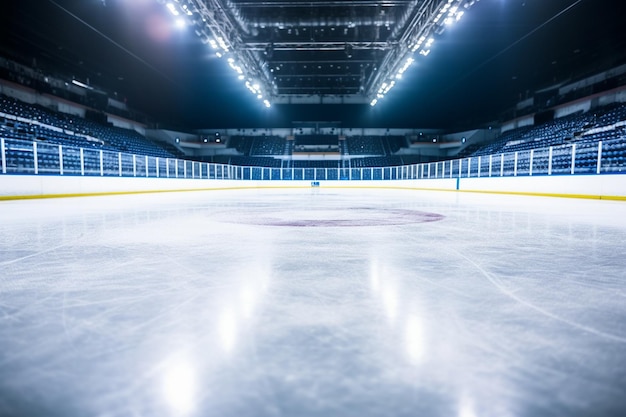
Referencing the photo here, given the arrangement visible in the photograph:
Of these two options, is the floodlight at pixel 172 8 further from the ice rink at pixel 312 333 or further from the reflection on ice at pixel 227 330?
the reflection on ice at pixel 227 330

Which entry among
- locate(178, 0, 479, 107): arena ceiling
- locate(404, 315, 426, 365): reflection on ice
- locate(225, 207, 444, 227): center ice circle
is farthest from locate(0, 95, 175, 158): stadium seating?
locate(404, 315, 426, 365): reflection on ice

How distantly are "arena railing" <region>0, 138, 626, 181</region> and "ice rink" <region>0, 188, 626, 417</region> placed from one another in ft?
33.6

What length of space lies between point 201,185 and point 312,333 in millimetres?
21299

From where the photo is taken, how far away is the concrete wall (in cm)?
1049

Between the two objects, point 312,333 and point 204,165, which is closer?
point 312,333

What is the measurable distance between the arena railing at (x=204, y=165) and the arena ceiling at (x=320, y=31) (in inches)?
229

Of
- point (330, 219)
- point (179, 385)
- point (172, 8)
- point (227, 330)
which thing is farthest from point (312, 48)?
point (179, 385)

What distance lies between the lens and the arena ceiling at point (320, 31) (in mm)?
12156

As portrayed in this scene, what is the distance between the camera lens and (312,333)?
53.6 inches

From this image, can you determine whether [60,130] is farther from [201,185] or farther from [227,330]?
[227,330]

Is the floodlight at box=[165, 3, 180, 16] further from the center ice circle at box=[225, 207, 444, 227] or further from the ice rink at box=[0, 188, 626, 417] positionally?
the ice rink at box=[0, 188, 626, 417]

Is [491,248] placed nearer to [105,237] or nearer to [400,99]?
[105,237]

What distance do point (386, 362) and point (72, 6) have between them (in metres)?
18.5

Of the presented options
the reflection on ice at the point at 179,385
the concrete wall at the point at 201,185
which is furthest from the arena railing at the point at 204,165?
the reflection on ice at the point at 179,385
